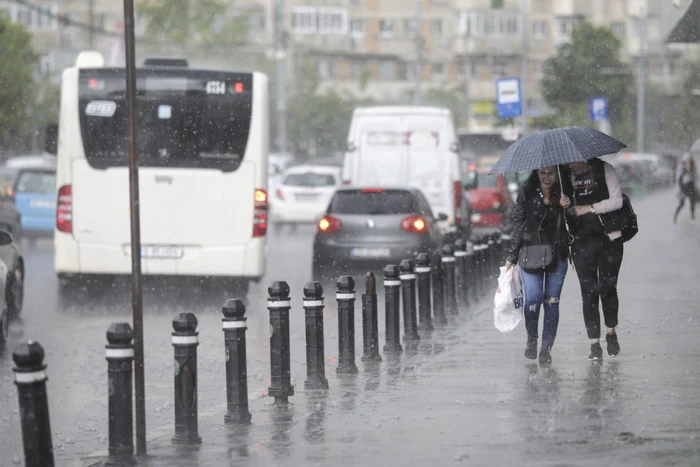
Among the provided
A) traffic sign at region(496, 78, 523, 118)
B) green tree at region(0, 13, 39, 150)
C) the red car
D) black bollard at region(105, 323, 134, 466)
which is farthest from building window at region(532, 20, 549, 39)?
black bollard at region(105, 323, 134, 466)

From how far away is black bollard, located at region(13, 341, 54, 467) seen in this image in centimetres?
709

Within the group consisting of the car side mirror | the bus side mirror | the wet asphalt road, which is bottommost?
the wet asphalt road

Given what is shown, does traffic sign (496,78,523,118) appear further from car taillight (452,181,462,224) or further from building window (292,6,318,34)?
building window (292,6,318,34)

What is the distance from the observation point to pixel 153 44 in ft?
222

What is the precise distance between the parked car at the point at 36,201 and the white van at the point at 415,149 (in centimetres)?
751

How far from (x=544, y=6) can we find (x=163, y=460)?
10601 cm

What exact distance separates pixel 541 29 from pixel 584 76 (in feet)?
162

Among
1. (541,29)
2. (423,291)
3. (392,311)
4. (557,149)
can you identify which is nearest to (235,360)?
(557,149)

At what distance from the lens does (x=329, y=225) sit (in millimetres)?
23328

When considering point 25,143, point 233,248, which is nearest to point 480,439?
point 233,248

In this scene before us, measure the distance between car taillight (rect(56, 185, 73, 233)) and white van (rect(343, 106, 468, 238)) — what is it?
11.1m

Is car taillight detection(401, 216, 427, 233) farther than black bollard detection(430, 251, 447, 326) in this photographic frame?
Yes

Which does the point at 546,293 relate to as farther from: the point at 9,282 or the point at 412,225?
the point at 412,225

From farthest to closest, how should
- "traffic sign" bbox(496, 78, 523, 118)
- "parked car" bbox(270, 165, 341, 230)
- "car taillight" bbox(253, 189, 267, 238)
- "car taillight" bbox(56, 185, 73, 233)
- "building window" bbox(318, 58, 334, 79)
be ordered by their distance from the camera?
"building window" bbox(318, 58, 334, 79) < "parked car" bbox(270, 165, 341, 230) < "traffic sign" bbox(496, 78, 523, 118) < "car taillight" bbox(253, 189, 267, 238) < "car taillight" bbox(56, 185, 73, 233)
